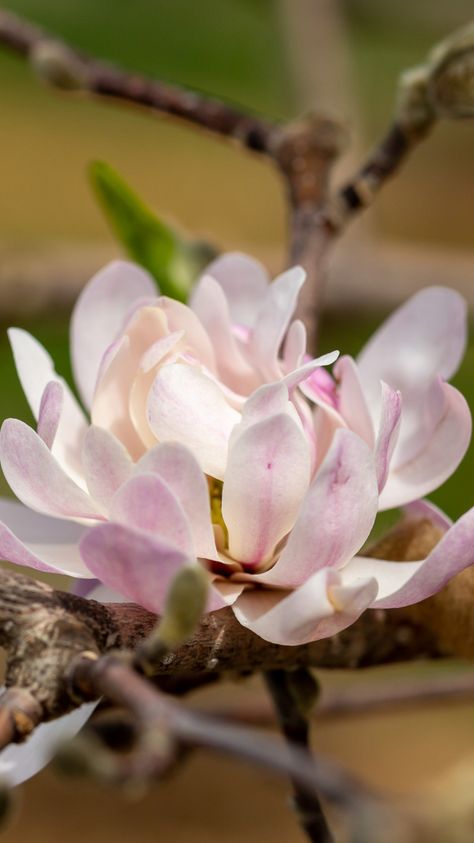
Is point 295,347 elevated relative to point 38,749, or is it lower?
elevated

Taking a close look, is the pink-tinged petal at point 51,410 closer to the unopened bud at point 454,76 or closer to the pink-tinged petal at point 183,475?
the pink-tinged petal at point 183,475

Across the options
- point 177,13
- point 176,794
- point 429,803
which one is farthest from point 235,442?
point 177,13

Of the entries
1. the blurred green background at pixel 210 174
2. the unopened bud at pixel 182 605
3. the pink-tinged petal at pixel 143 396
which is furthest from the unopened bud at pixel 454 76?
the blurred green background at pixel 210 174

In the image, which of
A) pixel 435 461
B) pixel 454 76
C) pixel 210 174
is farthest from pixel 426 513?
pixel 210 174

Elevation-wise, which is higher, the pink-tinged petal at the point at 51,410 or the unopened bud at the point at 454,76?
the unopened bud at the point at 454,76

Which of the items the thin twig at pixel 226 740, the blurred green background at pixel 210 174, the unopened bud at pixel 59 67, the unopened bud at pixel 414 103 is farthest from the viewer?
the blurred green background at pixel 210 174

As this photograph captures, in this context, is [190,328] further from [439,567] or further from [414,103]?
[414,103]

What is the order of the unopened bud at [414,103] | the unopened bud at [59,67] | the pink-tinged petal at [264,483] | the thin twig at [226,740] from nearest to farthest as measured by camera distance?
the thin twig at [226,740]
the pink-tinged petal at [264,483]
the unopened bud at [414,103]
the unopened bud at [59,67]
